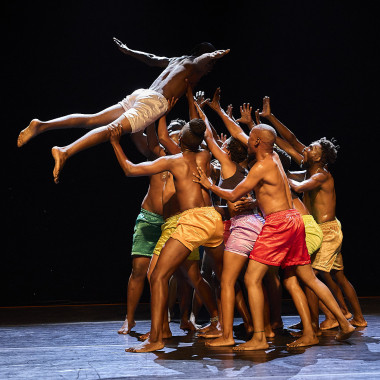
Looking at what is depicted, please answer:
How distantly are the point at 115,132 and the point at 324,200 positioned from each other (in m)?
2.03

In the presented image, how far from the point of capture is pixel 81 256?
6.74 m

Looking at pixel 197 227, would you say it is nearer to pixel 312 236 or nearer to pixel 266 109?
pixel 312 236

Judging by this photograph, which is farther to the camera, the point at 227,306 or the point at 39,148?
the point at 39,148

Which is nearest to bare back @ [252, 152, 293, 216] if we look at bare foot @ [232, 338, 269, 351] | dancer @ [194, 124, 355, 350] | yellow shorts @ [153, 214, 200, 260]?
dancer @ [194, 124, 355, 350]

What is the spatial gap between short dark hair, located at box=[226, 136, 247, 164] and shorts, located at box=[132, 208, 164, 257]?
0.81m

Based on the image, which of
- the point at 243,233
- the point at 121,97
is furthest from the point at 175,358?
the point at 121,97

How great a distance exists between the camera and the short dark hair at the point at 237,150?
4.40m

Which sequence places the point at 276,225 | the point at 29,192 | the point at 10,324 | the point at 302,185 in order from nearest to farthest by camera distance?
the point at 276,225 → the point at 302,185 → the point at 10,324 → the point at 29,192

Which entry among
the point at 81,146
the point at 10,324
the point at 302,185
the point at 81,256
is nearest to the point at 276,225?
the point at 302,185

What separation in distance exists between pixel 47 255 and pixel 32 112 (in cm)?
166

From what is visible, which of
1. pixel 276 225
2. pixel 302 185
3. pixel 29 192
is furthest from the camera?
pixel 29 192

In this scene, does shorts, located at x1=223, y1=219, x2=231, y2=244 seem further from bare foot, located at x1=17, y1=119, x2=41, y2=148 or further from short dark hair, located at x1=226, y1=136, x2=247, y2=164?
bare foot, located at x1=17, y1=119, x2=41, y2=148

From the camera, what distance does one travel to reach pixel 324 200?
493cm

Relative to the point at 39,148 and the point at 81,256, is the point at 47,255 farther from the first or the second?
the point at 39,148
